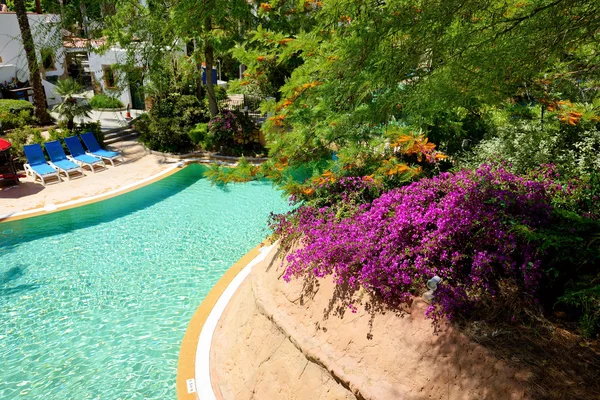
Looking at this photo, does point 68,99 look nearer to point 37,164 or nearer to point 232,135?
point 37,164

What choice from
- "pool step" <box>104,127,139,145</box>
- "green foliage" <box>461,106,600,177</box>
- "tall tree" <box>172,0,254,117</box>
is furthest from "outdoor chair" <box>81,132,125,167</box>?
"green foliage" <box>461,106,600,177</box>

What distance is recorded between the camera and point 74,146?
54.3 ft

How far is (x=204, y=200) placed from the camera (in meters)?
13.7

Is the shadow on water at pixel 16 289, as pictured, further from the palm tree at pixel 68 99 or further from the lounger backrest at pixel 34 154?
the palm tree at pixel 68 99

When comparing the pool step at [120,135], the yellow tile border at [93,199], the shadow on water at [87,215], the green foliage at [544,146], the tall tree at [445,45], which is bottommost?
the shadow on water at [87,215]

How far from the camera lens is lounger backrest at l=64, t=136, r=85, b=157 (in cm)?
1642

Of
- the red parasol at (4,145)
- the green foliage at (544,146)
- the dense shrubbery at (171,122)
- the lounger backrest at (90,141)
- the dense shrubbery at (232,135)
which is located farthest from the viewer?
the dense shrubbery at (171,122)

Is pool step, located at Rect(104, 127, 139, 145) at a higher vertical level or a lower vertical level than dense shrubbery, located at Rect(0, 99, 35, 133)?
lower

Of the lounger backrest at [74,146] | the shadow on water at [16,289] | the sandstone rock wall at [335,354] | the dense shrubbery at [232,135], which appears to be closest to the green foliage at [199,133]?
the dense shrubbery at [232,135]

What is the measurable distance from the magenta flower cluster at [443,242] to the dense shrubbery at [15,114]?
61.9 ft

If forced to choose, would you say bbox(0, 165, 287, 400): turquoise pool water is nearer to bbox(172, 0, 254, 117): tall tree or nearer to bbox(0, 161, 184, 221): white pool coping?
bbox(0, 161, 184, 221): white pool coping

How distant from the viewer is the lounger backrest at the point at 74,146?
647 inches

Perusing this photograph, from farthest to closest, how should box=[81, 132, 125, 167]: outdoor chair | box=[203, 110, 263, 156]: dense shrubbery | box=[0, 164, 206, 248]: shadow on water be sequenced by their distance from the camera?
box=[203, 110, 263, 156]: dense shrubbery, box=[81, 132, 125, 167]: outdoor chair, box=[0, 164, 206, 248]: shadow on water

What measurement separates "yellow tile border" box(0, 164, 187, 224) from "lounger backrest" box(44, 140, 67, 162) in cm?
364
